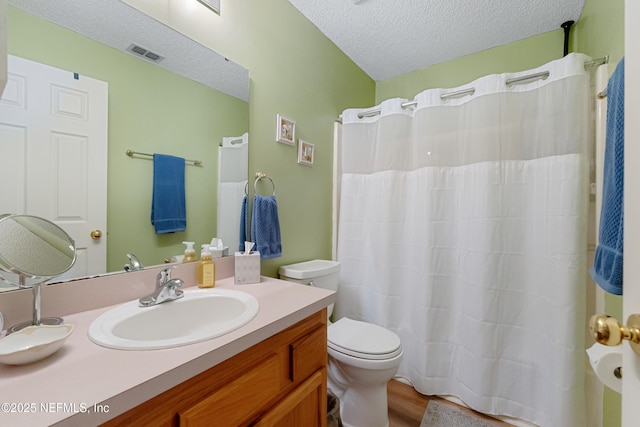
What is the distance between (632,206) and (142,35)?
147 cm

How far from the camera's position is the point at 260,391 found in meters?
0.73

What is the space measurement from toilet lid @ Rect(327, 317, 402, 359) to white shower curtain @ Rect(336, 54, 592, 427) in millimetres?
375

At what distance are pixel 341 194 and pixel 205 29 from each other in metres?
1.26

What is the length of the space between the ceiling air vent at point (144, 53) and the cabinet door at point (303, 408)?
132 centimetres

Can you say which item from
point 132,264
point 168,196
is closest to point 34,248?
point 132,264

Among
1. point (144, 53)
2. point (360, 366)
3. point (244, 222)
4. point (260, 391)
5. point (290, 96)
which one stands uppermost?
point (290, 96)

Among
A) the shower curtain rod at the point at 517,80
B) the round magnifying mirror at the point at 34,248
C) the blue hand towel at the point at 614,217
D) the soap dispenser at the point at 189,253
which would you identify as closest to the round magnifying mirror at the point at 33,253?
the round magnifying mirror at the point at 34,248

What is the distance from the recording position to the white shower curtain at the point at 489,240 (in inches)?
49.8

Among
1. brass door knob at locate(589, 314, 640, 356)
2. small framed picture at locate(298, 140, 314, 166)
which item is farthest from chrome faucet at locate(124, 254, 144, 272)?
brass door knob at locate(589, 314, 640, 356)

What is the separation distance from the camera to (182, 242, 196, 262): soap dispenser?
1122 mm

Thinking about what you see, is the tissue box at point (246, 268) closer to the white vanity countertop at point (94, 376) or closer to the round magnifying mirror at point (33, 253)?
the white vanity countertop at point (94, 376)

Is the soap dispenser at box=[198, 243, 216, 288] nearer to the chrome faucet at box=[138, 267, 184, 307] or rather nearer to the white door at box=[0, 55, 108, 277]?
the chrome faucet at box=[138, 267, 184, 307]

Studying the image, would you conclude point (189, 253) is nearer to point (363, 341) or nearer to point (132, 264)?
point (132, 264)

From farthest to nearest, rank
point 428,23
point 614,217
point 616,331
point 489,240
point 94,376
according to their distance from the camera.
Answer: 1. point 428,23
2. point 489,240
3. point 614,217
4. point 94,376
5. point 616,331
